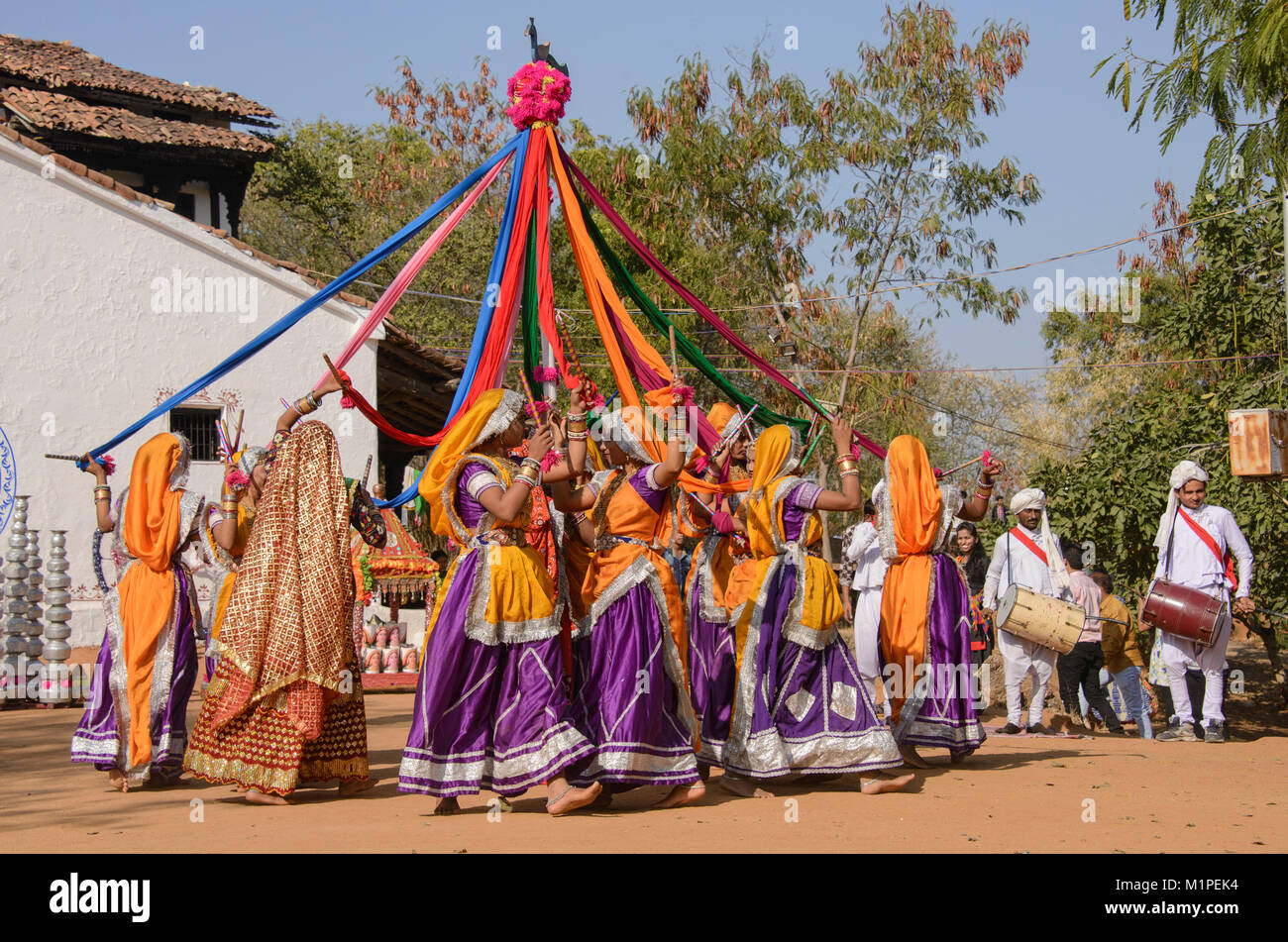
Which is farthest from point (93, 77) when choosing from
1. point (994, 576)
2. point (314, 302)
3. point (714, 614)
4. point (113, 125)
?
point (714, 614)

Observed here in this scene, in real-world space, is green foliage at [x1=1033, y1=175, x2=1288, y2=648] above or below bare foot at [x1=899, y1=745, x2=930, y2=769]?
above

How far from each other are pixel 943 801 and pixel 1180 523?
4393 millimetres

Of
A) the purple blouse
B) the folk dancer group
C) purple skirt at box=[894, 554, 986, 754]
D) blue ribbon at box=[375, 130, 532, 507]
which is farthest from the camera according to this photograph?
blue ribbon at box=[375, 130, 532, 507]

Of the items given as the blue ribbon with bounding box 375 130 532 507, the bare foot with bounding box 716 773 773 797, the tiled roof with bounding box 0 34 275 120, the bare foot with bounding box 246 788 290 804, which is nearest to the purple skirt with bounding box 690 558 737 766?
the bare foot with bounding box 716 773 773 797

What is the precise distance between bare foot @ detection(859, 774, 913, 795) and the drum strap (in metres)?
4.08

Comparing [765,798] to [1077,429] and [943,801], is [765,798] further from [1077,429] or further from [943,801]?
[1077,429]

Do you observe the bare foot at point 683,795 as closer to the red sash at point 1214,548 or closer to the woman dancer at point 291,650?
the woman dancer at point 291,650

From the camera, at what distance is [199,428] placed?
52.0ft

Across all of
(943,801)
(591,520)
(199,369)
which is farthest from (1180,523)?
(199,369)

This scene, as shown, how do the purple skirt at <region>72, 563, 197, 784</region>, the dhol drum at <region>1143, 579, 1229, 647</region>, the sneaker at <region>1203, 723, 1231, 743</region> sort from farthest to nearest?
the sneaker at <region>1203, 723, 1231, 743</region>
the dhol drum at <region>1143, 579, 1229, 647</region>
the purple skirt at <region>72, 563, 197, 784</region>

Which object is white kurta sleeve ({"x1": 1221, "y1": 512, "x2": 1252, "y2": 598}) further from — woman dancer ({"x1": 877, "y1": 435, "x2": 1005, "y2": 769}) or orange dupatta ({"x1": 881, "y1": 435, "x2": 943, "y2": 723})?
orange dupatta ({"x1": 881, "y1": 435, "x2": 943, "y2": 723})

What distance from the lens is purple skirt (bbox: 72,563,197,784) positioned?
22.5 ft

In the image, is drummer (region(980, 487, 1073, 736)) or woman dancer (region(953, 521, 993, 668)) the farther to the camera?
woman dancer (region(953, 521, 993, 668))

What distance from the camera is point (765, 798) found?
20.7 ft
